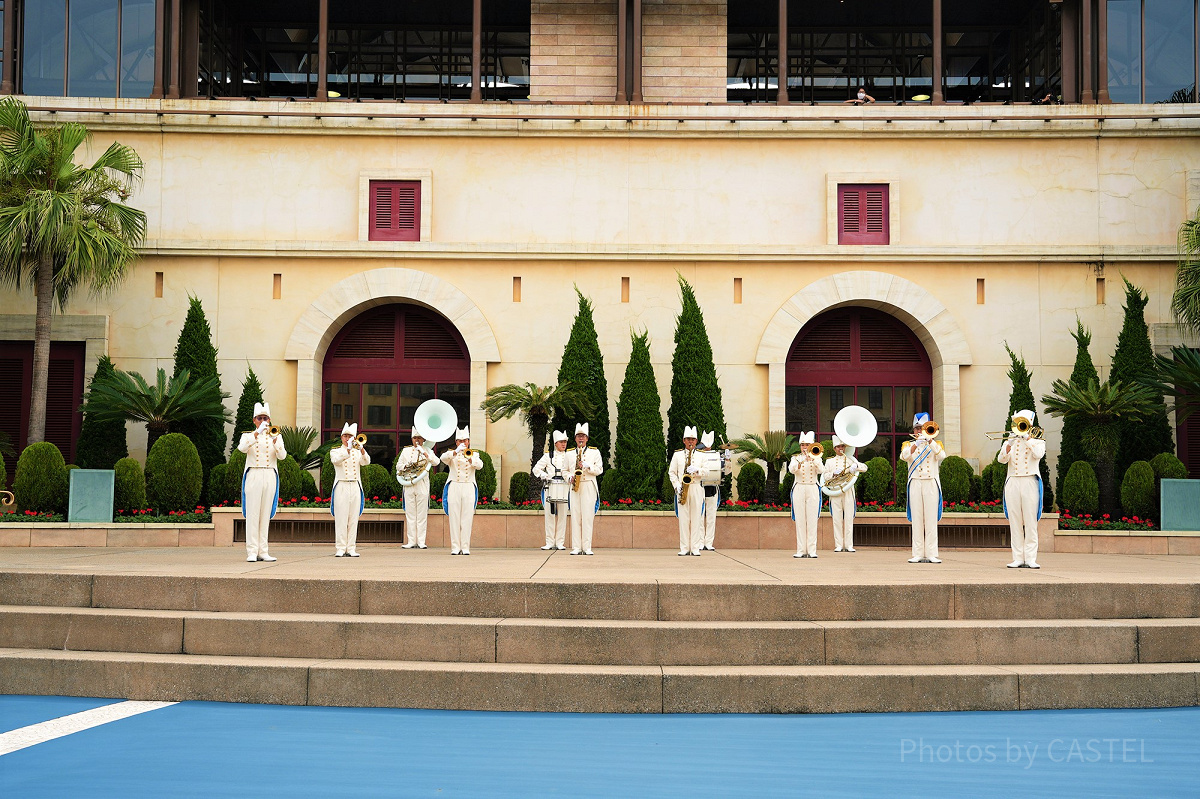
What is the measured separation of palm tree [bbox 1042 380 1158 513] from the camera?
18188 millimetres

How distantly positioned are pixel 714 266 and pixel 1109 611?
12384 mm

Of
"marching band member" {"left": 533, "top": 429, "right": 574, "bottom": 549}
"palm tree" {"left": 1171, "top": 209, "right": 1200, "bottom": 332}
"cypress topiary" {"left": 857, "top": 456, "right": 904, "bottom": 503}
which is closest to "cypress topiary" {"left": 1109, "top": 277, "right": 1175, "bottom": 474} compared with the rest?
"palm tree" {"left": 1171, "top": 209, "right": 1200, "bottom": 332}

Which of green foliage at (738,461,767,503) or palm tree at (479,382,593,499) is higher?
palm tree at (479,382,593,499)

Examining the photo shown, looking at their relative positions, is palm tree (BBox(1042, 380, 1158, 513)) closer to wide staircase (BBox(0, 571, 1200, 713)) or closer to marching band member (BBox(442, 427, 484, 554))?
wide staircase (BBox(0, 571, 1200, 713))

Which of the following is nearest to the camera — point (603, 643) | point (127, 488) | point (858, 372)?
point (603, 643)

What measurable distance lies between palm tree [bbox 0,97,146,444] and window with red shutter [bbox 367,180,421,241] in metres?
4.41

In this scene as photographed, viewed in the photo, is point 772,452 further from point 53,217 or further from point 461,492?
point 53,217

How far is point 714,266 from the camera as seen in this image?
21047 millimetres

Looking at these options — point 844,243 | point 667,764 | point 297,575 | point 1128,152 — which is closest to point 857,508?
point 844,243

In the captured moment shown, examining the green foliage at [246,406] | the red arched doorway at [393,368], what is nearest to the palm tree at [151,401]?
the green foliage at [246,406]

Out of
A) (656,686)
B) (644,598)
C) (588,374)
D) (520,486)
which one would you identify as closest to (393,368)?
(520,486)

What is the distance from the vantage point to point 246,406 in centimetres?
2017

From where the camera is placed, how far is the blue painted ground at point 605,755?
6.32 m

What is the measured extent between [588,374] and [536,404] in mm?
1680
